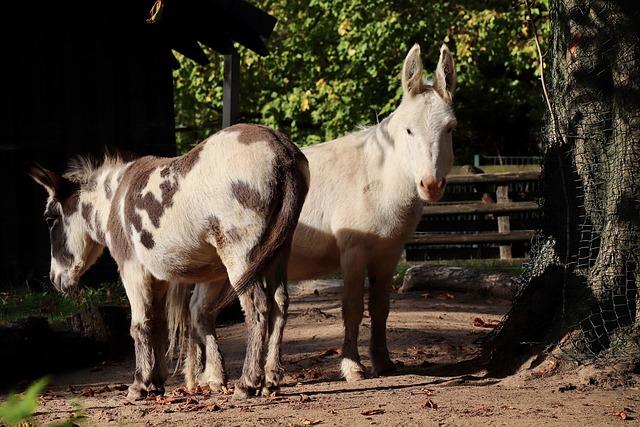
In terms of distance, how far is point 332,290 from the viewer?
1120 cm

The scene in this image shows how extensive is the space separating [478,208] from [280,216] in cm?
1277

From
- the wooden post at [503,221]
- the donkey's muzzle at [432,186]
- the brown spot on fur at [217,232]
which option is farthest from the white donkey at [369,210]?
the wooden post at [503,221]

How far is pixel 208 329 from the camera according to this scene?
272 inches

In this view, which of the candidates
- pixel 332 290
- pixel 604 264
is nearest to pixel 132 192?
pixel 604 264

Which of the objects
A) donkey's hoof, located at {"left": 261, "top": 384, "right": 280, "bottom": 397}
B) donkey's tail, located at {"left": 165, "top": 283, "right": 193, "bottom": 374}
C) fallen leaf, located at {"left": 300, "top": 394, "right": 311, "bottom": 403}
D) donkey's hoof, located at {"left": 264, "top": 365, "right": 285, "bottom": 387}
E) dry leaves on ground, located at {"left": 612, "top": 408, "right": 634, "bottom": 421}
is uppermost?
donkey's tail, located at {"left": 165, "top": 283, "right": 193, "bottom": 374}

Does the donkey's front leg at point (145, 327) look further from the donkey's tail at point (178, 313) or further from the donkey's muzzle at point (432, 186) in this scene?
the donkey's muzzle at point (432, 186)

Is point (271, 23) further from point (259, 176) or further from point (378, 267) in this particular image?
point (259, 176)

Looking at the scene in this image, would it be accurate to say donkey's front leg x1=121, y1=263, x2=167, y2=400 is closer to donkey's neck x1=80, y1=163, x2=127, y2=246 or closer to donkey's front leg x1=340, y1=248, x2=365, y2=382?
donkey's neck x1=80, y1=163, x2=127, y2=246

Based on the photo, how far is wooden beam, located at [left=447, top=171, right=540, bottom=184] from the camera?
1806 centimetres

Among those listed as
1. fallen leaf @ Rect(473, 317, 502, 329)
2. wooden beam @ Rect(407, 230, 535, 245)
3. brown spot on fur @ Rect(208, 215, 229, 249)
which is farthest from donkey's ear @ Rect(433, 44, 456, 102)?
wooden beam @ Rect(407, 230, 535, 245)

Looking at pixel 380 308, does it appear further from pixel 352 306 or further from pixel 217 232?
→ pixel 217 232

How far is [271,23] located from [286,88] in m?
12.9

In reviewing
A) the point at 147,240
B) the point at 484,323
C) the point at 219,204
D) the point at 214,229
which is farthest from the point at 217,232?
the point at 484,323

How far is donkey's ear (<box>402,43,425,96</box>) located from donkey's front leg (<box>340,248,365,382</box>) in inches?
46.9
